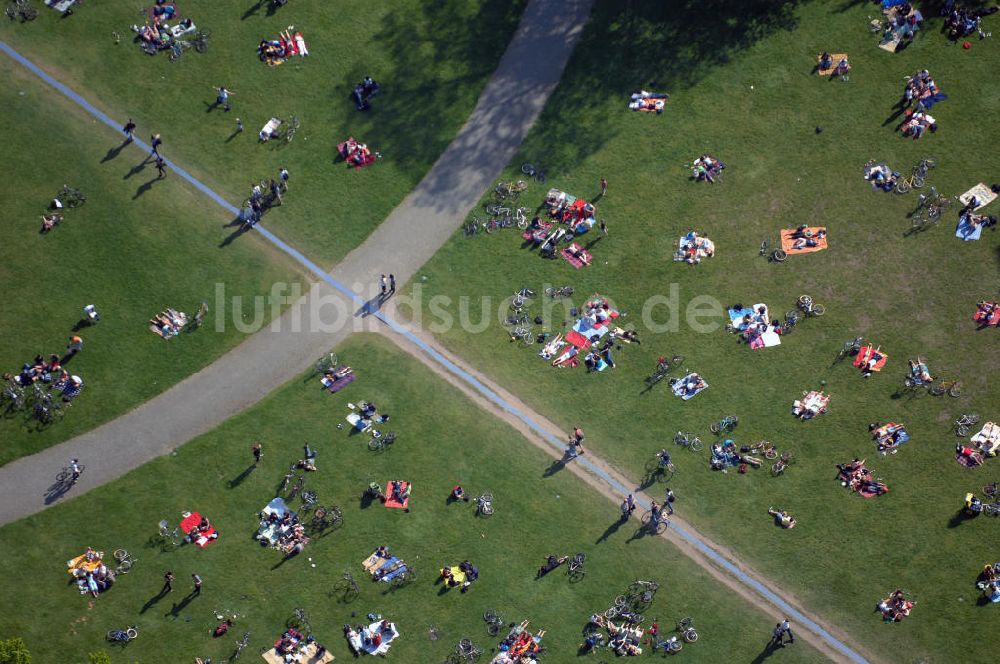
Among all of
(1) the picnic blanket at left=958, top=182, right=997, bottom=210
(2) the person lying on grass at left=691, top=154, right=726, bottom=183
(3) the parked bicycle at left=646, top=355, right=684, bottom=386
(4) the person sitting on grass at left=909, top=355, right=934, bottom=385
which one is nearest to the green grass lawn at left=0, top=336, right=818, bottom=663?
(3) the parked bicycle at left=646, top=355, right=684, bottom=386

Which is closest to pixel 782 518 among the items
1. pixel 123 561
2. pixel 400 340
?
pixel 400 340

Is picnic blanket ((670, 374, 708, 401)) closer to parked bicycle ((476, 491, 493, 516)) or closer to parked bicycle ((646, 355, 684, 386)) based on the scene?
parked bicycle ((646, 355, 684, 386))

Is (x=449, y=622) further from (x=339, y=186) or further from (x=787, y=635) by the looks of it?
(x=339, y=186)

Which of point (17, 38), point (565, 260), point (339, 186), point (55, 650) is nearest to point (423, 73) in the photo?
point (339, 186)

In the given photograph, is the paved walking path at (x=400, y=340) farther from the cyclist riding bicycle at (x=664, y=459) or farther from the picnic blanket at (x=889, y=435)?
the picnic blanket at (x=889, y=435)

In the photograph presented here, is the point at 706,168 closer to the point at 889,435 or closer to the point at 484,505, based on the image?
the point at 889,435

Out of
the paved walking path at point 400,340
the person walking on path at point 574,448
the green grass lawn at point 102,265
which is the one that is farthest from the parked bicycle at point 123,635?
the person walking on path at point 574,448
